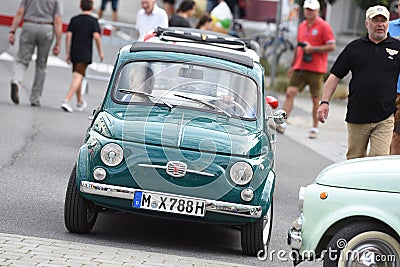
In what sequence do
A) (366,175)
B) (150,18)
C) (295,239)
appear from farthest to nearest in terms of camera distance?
1. (150,18)
2. (295,239)
3. (366,175)

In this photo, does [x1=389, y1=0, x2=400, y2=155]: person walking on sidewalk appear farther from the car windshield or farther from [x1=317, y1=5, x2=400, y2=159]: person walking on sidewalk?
the car windshield

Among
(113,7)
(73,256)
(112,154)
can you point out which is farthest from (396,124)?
(113,7)

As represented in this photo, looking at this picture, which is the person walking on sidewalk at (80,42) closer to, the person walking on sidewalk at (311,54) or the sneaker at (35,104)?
the sneaker at (35,104)

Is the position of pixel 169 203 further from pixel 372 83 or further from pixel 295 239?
pixel 372 83

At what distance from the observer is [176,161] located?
327 inches

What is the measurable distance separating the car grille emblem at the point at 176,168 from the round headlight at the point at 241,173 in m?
0.38

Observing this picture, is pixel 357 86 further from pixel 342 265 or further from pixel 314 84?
pixel 314 84

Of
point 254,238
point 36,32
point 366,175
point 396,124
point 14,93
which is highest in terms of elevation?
point 366,175

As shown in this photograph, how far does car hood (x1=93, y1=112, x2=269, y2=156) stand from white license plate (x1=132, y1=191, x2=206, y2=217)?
435 mm

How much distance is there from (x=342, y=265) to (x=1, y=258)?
236 cm

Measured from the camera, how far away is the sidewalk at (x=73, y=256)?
24.4 feet

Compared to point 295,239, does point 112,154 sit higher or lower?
higher

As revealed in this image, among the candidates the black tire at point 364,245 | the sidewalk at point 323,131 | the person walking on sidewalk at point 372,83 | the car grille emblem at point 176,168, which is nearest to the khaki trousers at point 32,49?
the sidewalk at point 323,131

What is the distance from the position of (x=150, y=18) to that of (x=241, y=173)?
8016 millimetres
